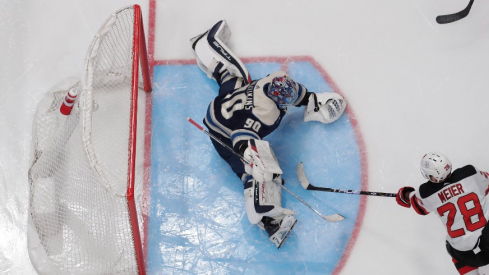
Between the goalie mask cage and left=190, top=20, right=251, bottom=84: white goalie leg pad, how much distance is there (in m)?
0.41

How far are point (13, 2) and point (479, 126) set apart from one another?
340cm

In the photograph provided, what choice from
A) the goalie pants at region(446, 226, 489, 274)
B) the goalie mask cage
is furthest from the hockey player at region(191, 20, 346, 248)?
the goalie pants at region(446, 226, 489, 274)

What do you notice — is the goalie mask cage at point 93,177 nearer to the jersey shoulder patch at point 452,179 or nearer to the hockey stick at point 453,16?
the jersey shoulder patch at point 452,179

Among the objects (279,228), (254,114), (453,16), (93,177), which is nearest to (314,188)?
(279,228)

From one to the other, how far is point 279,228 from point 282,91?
2.86ft

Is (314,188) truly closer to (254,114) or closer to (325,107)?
(325,107)

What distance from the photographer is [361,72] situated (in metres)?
4.69

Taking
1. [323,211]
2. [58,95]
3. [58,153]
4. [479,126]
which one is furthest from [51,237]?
[479,126]

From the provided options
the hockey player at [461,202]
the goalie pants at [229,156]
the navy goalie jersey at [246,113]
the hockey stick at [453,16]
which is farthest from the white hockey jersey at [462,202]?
the hockey stick at [453,16]

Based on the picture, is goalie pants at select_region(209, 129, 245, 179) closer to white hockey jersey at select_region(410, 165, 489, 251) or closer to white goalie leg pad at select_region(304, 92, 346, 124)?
white goalie leg pad at select_region(304, 92, 346, 124)

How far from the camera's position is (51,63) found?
4.72 m

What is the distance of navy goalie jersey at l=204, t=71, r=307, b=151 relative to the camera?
3.99 m

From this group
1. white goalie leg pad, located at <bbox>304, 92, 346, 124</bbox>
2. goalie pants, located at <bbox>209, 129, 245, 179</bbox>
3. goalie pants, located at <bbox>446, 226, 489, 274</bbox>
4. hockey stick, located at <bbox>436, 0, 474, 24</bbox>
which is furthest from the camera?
hockey stick, located at <bbox>436, 0, 474, 24</bbox>

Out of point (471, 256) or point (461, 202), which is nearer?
point (461, 202)
